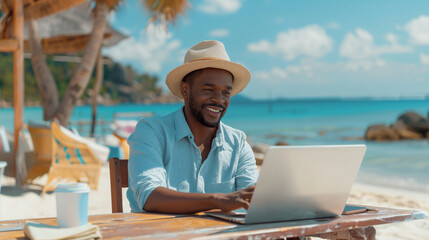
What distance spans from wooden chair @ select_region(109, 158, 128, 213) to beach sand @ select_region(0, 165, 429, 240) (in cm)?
261

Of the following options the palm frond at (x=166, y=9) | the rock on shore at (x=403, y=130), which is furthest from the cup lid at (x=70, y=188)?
the rock on shore at (x=403, y=130)

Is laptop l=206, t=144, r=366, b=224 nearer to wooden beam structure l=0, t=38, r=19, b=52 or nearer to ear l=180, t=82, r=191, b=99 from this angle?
ear l=180, t=82, r=191, b=99

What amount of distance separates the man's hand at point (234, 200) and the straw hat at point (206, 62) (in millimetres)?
593

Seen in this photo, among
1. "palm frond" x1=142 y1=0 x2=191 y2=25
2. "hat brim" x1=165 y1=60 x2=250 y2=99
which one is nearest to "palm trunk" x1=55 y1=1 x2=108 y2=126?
"palm frond" x1=142 y1=0 x2=191 y2=25

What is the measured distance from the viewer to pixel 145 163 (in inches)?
66.2

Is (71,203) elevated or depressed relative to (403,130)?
depressed

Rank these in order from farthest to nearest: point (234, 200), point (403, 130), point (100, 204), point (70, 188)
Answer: point (403, 130)
point (100, 204)
point (234, 200)
point (70, 188)

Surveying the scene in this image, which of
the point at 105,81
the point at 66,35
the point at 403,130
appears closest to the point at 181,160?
the point at 66,35

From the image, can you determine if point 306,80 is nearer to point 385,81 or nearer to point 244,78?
point 385,81

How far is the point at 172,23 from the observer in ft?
23.9

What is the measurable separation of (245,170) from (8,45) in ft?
14.4

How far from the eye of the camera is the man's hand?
1.45 metres

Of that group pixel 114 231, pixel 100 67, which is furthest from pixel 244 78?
pixel 100 67

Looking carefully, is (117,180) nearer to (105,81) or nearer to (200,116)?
(200,116)
